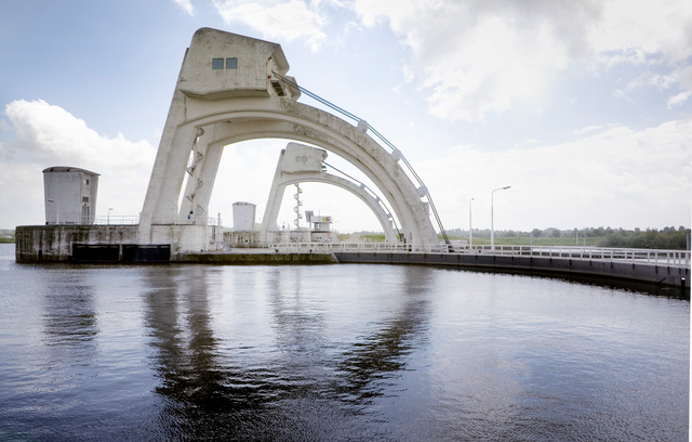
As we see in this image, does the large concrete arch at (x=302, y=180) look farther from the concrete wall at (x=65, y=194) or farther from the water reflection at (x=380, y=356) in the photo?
the water reflection at (x=380, y=356)

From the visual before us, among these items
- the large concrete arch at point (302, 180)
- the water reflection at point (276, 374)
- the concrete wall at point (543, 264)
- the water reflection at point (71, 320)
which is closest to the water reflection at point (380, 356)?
the water reflection at point (276, 374)

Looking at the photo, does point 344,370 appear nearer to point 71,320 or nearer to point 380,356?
point 380,356

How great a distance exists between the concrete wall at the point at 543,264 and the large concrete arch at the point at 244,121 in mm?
2042

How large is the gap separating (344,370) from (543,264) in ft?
81.8

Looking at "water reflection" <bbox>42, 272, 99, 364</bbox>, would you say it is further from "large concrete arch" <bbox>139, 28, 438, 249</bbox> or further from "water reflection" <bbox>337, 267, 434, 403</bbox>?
"large concrete arch" <bbox>139, 28, 438, 249</bbox>

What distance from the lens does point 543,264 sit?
29.6m

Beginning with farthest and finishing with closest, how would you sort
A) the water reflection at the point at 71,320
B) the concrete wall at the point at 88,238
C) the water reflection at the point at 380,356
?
the concrete wall at the point at 88,238 → the water reflection at the point at 71,320 → the water reflection at the point at 380,356

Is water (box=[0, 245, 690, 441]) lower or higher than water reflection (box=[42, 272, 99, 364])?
lower

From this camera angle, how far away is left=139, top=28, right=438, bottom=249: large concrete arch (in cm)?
3338

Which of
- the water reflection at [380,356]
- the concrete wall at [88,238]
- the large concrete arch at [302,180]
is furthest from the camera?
the large concrete arch at [302,180]

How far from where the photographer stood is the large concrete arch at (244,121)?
33.4m

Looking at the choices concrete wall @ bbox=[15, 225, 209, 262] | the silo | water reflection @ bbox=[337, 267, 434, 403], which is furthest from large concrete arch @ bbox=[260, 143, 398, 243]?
water reflection @ bbox=[337, 267, 434, 403]

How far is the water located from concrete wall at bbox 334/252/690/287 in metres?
5.41

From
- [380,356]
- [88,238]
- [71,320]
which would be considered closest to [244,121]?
[88,238]
